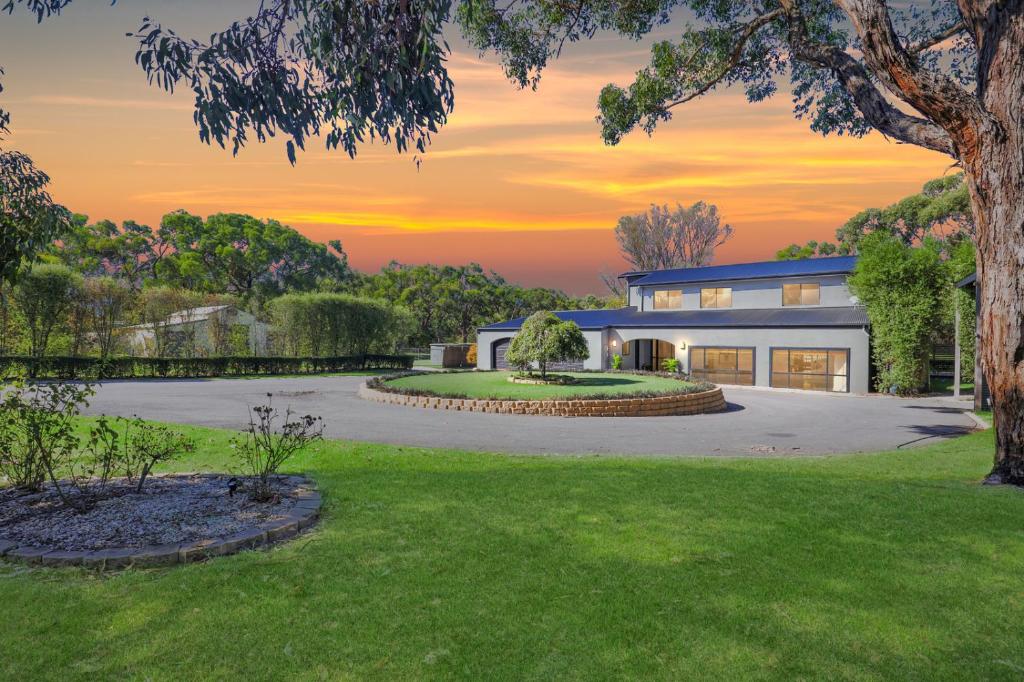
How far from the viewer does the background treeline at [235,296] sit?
27.1 metres

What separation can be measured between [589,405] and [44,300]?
24.8 metres

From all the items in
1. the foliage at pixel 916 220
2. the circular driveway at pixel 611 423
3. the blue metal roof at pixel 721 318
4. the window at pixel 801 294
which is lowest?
the circular driveway at pixel 611 423

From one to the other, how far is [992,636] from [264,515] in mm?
5467

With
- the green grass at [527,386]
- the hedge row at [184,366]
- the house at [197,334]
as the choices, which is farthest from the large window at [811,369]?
the house at [197,334]

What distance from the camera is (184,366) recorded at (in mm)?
28531

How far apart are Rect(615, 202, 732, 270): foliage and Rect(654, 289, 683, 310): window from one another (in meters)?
24.3

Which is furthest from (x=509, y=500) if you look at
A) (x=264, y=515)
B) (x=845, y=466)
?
(x=845, y=466)

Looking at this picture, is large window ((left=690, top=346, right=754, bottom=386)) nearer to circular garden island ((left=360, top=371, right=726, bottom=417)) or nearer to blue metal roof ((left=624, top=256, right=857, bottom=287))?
blue metal roof ((left=624, top=256, right=857, bottom=287))

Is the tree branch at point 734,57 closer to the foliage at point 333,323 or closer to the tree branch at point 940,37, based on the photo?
the tree branch at point 940,37

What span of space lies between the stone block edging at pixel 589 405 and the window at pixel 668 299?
14484 mm

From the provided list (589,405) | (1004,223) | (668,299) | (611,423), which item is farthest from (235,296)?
(1004,223)

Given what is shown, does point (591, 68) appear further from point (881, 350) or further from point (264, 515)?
point (881, 350)

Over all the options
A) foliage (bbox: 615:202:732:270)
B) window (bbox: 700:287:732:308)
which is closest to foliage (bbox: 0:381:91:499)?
window (bbox: 700:287:732:308)

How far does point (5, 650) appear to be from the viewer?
3281 mm
